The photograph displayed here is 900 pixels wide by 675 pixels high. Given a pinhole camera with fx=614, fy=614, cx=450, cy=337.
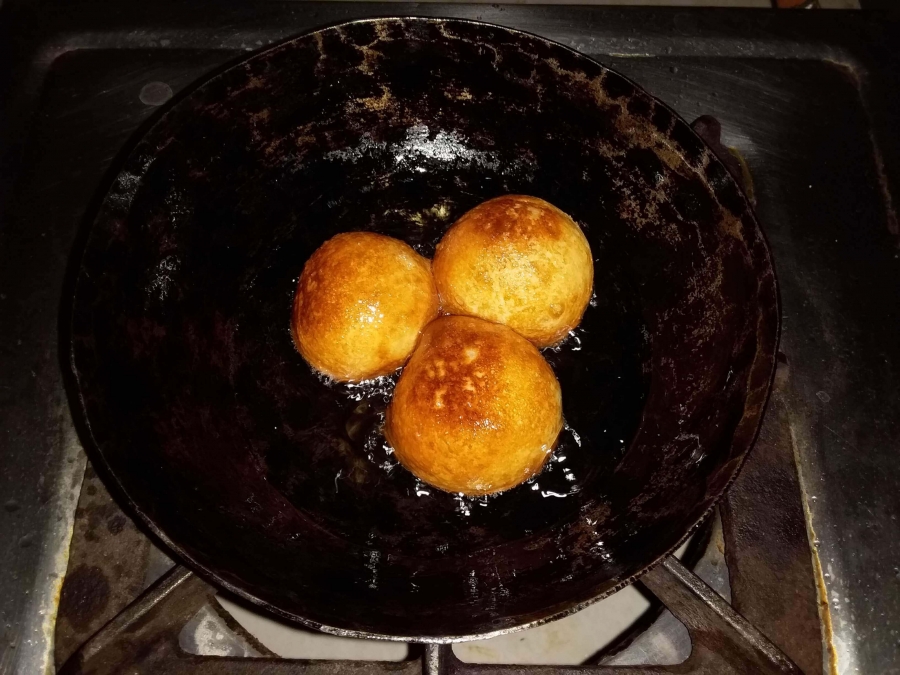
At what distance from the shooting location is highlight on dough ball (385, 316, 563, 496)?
1158 mm

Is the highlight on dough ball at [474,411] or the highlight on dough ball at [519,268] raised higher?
the highlight on dough ball at [519,268]

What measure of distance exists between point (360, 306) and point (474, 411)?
321mm

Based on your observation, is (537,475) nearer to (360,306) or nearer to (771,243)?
(360,306)

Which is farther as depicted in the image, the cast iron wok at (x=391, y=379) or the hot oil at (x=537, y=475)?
the hot oil at (x=537, y=475)

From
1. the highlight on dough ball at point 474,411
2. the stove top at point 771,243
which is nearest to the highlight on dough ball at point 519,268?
the highlight on dough ball at point 474,411

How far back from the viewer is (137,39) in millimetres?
1826

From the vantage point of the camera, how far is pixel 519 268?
4.13 ft

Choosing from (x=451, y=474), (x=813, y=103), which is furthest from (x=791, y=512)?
(x=813, y=103)

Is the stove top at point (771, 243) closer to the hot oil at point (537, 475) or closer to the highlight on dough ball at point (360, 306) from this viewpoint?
the hot oil at point (537, 475)

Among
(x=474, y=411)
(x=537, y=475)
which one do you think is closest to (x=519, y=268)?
(x=474, y=411)

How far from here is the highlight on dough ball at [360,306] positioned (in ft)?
4.12

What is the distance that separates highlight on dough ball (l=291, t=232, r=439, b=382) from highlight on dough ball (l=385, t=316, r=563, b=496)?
0.08 metres

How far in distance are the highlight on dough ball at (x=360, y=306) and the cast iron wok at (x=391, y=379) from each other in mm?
89

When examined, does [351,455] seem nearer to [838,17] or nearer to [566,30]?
[566,30]
